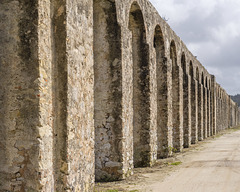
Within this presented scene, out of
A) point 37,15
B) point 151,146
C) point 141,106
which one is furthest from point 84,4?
point 151,146

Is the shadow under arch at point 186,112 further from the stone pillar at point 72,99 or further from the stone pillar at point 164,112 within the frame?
the stone pillar at point 72,99

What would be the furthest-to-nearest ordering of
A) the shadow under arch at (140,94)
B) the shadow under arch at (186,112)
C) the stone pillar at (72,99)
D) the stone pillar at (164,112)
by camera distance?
the shadow under arch at (186,112), the stone pillar at (164,112), the shadow under arch at (140,94), the stone pillar at (72,99)

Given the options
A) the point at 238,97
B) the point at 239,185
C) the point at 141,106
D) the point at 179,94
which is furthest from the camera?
the point at 238,97

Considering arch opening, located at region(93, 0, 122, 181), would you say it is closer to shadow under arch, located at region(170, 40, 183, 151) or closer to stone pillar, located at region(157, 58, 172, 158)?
stone pillar, located at region(157, 58, 172, 158)

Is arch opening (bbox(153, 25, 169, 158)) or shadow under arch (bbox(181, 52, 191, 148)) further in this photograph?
shadow under arch (bbox(181, 52, 191, 148))

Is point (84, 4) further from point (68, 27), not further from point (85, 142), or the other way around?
point (85, 142)

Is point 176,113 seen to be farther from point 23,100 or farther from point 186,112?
point 23,100

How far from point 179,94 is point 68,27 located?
31.1 ft

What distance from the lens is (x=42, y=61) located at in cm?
432

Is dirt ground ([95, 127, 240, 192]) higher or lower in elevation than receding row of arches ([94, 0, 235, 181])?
lower

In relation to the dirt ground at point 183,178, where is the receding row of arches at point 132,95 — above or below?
above

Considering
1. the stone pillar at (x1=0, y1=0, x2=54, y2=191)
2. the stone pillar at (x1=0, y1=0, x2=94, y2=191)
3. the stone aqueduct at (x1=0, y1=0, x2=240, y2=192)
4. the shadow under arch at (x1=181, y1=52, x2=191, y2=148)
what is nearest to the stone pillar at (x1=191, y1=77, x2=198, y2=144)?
the shadow under arch at (x1=181, y1=52, x2=191, y2=148)

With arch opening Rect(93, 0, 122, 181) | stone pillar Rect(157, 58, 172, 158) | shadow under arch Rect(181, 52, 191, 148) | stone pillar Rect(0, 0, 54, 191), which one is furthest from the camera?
shadow under arch Rect(181, 52, 191, 148)

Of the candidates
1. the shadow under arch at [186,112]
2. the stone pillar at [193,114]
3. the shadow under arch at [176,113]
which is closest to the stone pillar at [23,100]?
the shadow under arch at [176,113]
